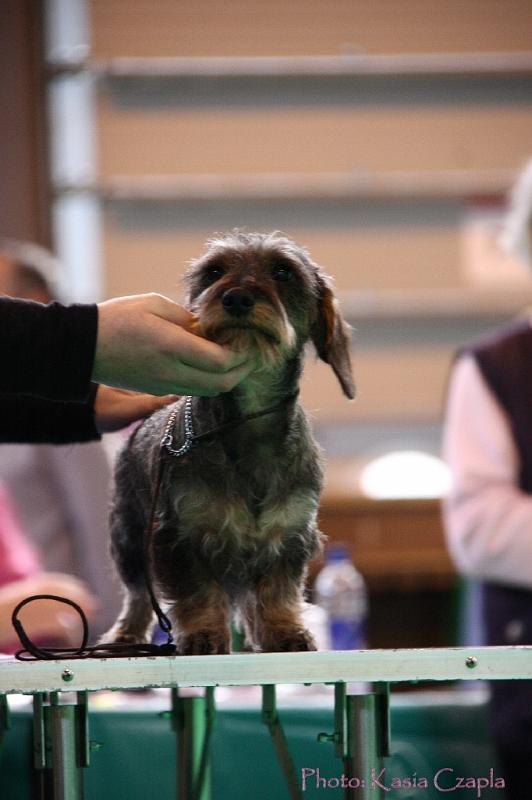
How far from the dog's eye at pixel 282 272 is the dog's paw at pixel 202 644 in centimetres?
38

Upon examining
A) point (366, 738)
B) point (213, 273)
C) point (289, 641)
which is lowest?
point (366, 738)

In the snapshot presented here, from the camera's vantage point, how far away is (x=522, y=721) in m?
2.07

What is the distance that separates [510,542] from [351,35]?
255 cm

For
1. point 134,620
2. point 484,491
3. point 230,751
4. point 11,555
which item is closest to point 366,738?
point 134,620

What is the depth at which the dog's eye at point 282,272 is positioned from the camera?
48.0 inches

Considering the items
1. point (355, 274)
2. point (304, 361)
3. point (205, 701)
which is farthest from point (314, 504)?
point (355, 274)

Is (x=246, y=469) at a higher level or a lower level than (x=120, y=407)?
lower

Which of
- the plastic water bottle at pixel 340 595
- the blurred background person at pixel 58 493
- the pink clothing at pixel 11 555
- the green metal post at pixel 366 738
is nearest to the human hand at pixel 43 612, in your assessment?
the pink clothing at pixel 11 555

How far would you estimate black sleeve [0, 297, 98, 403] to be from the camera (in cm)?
104

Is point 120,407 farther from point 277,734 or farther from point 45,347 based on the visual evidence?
point 277,734

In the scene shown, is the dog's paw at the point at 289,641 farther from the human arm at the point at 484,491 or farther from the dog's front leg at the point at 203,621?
the human arm at the point at 484,491

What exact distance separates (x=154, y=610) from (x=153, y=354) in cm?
28

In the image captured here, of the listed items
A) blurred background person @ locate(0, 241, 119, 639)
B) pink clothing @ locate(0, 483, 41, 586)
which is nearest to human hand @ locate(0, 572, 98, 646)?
pink clothing @ locate(0, 483, 41, 586)

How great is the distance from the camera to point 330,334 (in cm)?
126
